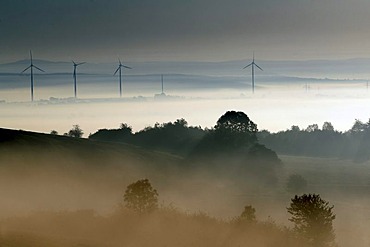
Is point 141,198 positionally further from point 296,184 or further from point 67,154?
point 296,184

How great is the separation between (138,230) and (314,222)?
23.1 m

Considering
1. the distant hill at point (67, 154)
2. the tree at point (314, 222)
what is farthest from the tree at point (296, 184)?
the tree at point (314, 222)

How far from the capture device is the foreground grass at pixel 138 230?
9662 centimetres

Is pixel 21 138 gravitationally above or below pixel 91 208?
above

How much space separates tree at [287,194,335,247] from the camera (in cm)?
11188

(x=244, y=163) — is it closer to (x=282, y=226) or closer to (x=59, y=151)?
(x=59, y=151)

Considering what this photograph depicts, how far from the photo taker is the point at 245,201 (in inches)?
6097

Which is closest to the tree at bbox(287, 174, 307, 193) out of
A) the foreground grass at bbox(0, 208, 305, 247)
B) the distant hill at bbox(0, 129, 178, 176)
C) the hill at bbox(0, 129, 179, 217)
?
the hill at bbox(0, 129, 179, 217)

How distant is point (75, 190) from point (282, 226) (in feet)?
137

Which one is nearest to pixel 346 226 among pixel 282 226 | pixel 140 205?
pixel 282 226

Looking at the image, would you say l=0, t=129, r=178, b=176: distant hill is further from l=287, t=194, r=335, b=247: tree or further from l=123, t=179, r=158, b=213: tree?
l=287, t=194, r=335, b=247: tree

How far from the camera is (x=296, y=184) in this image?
170750mm

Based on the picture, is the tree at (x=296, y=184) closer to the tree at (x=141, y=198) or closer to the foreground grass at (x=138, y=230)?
the foreground grass at (x=138, y=230)

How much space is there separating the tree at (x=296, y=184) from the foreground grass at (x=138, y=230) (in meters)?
42.7
